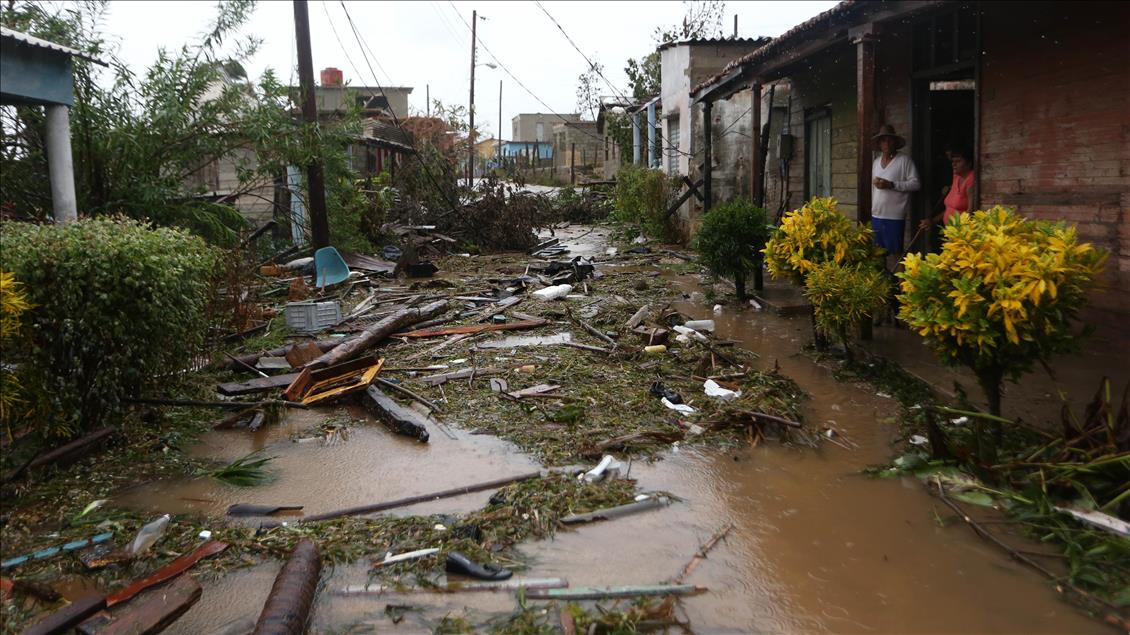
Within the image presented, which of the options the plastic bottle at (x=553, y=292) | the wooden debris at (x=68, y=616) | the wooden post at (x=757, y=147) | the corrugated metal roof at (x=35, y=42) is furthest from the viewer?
the plastic bottle at (x=553, y=292)

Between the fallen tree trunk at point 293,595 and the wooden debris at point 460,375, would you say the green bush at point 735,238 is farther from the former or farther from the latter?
the fallen tree trunk at point 293,595

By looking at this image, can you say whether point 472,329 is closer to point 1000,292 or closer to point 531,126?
point 1000,292

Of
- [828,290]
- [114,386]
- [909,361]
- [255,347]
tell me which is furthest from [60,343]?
[909,361]

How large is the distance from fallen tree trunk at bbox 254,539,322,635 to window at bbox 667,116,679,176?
18408 millimetres

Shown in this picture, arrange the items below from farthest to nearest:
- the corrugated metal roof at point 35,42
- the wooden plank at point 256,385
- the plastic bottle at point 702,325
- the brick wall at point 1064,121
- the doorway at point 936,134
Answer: the plastic bottle at point 702,325
the doorway at point 936,134
the corrugated metal roof at point 35,42
the wooden plank at point 256,385
the brick wall at point 1064,121

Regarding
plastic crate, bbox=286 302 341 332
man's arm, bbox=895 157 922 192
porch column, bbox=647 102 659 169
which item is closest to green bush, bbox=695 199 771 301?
man's arm, bbox=895 157 922 192

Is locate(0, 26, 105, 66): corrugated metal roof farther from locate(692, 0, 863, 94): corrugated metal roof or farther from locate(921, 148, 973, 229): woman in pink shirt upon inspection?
locate(921, 148, 973, 229): woman in pink shirt

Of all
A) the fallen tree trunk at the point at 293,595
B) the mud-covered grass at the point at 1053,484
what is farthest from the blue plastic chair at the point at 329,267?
the mud-covered grass at the point at 1053,484

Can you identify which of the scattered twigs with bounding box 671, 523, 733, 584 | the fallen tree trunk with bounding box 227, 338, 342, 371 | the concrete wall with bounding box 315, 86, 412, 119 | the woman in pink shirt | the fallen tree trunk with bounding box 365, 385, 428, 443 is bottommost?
the scattered twigs with bounding box 671, 523, 733, 584

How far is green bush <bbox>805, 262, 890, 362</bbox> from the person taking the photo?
700 cm

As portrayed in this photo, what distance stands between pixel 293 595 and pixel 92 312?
2.99 metres

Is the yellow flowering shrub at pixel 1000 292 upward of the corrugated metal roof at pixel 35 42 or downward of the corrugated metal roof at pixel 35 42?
downward

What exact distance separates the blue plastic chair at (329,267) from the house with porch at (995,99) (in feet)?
22.8

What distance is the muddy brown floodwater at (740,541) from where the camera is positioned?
11.7ft
